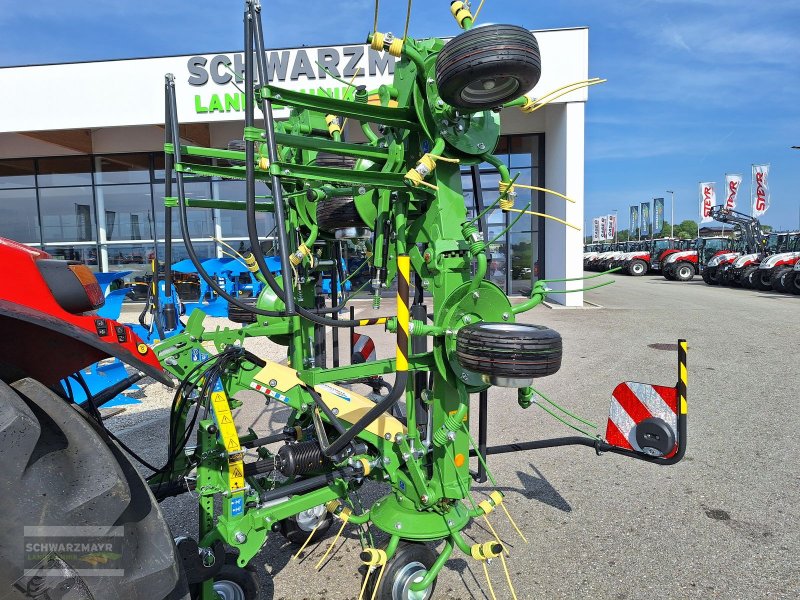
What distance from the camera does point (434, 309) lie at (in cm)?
249

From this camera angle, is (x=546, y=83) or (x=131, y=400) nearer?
(x=131, y=400)

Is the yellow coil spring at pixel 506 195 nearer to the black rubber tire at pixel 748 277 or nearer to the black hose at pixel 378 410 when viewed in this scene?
the black hose at pixel 378 410

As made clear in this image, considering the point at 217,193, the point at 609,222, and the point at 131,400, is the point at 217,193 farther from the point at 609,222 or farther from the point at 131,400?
the point at 609,222

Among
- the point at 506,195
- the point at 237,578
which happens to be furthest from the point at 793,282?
the point at 237,578

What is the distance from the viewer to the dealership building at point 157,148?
44.1 feet

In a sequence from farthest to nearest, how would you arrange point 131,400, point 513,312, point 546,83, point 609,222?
point 609,222 → point 546,83 → point 131,400 → point 513,312

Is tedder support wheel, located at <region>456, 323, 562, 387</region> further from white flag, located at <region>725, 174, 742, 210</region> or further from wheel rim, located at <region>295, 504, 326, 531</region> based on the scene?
white flag, located at <region>725, 174, 742, 210</region>

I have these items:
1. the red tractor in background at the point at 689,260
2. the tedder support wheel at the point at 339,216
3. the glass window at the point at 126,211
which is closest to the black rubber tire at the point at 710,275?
the red tractor in background at the point at 689,260

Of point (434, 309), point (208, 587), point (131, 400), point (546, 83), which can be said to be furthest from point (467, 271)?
point (546, 83)

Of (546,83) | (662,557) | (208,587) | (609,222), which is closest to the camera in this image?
(208,587)

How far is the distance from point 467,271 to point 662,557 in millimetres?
2020

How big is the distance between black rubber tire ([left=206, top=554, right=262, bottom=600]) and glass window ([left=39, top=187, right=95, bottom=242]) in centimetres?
1742

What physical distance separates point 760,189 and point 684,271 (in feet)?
18.7

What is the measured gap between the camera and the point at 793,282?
17.4 meters
